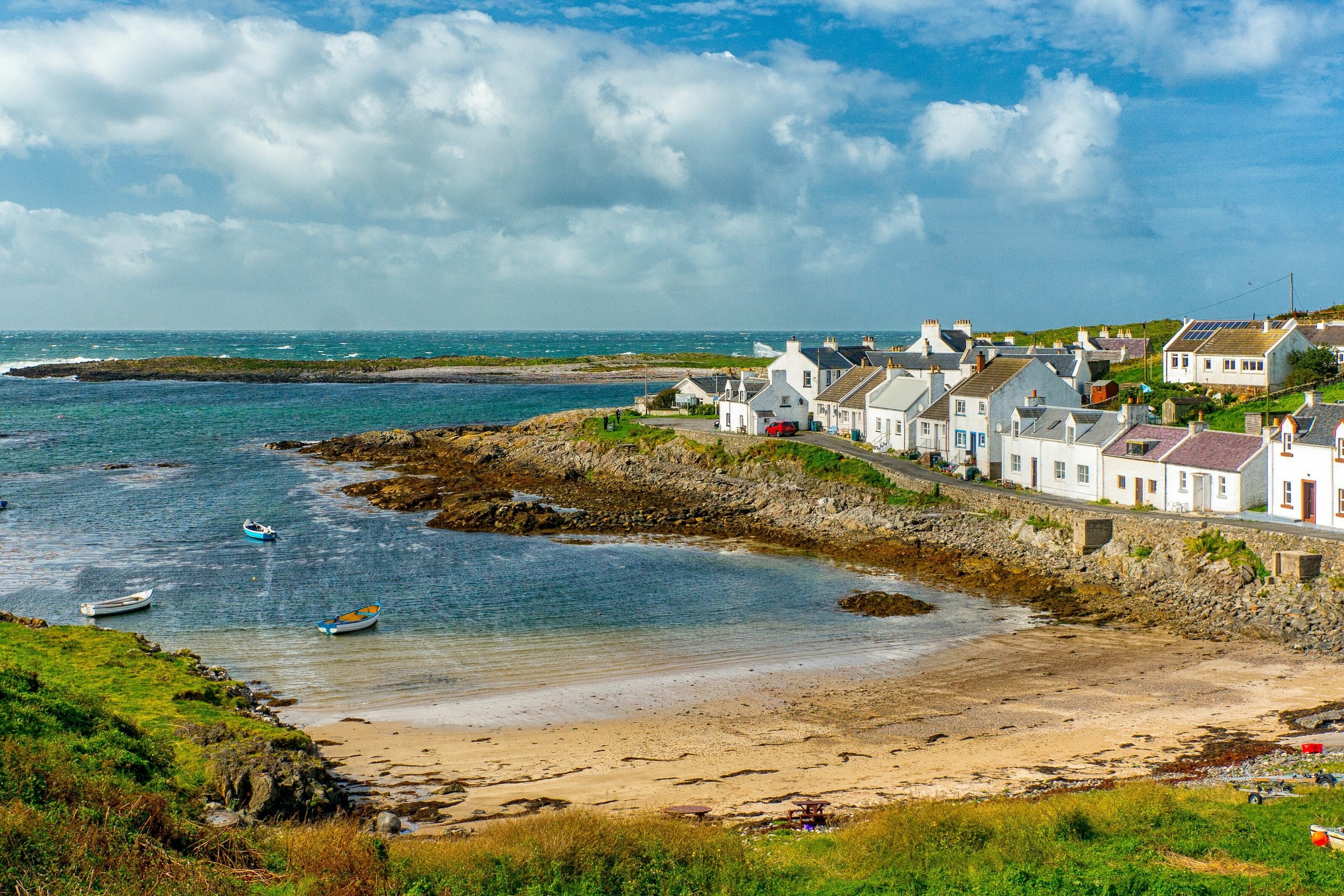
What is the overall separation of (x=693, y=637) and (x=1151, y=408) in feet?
123

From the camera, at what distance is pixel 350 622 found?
34781mm

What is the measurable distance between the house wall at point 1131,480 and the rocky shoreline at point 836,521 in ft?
10.3

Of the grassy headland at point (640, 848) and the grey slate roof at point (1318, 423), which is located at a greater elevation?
the grey slate roof at point (1318, 423)

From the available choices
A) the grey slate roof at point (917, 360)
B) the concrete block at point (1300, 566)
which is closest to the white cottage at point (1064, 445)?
the concrete block at point (1300, 566)

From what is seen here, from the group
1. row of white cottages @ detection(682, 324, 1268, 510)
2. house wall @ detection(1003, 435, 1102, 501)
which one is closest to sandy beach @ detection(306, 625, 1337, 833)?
row of white cottages @ detection(682, 324, 1268, 510)

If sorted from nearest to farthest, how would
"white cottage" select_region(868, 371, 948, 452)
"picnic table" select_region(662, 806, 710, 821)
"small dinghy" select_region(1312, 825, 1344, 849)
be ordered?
1. "small dinghy" select_region(1312, 825, 1344, 849)
2. "picnic table" select_region(662, 806, 710, 821)
3. "white cottage" select_region(868, 371, 948, 452)

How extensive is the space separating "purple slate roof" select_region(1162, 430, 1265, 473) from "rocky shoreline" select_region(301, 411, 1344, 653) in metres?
3.24

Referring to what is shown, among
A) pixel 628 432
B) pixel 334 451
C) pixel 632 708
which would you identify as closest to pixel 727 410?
pixel 628 432

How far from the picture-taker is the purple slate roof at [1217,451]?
38.7 m

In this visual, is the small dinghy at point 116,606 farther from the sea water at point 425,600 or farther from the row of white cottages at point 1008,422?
the row of white cottages at point 1008,422

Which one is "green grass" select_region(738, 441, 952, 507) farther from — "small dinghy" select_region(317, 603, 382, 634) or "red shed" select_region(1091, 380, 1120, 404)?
"small dinghy" select_region(317, 603, 382, 634)

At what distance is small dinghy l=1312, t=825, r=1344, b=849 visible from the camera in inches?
578

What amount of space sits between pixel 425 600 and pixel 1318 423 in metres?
36.0

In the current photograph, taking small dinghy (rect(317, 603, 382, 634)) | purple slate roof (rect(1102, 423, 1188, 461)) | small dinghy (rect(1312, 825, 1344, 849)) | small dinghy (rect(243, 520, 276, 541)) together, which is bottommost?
small dinghy (rect(317, 603, 382, 634))
